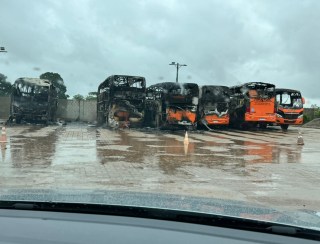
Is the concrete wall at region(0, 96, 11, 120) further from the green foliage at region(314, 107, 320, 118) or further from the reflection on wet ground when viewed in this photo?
the green foliage at region(314, 107, 320, 118)

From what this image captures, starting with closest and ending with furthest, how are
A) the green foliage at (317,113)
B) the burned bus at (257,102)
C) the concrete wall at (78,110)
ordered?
the burned bus at (257,102), the concrete wall at (78,110), the green foliage at (317,113)

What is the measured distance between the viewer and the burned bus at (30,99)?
30.7 meters

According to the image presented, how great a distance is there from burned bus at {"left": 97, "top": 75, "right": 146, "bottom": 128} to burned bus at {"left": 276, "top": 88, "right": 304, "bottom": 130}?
30.4 feet

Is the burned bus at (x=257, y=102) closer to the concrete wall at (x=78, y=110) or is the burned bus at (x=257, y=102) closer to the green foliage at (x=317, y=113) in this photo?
the green foliage at (x=317, y=113)

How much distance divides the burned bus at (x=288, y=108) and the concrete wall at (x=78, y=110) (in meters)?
19.0

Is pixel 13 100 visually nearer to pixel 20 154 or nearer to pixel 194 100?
pixel 194 100

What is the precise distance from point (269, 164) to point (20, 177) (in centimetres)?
636

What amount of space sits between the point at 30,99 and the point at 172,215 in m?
30.3

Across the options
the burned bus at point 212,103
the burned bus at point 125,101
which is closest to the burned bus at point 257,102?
the burned bus at point 212,103

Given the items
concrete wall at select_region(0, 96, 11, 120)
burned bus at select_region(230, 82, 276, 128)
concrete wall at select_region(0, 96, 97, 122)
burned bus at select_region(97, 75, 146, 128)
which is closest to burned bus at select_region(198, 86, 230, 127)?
burned bus at select_region(230, 82, 276, 128)

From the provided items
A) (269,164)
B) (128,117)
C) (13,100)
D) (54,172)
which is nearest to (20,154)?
(54,172)

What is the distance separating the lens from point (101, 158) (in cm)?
1223

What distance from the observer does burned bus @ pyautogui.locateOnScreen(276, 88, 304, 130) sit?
3005cm

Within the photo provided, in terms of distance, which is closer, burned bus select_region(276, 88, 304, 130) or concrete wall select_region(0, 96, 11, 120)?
burned bus select_region(276, 88, 304, 130)
